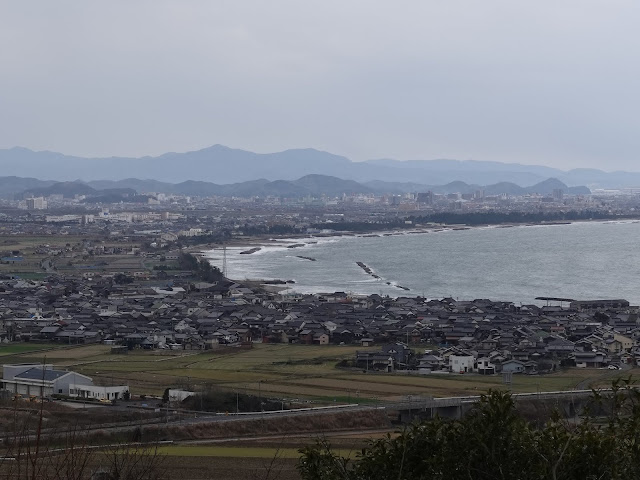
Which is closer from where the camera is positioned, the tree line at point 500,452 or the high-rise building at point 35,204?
the tree line at point 500,452

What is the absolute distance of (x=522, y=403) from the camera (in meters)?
10.2

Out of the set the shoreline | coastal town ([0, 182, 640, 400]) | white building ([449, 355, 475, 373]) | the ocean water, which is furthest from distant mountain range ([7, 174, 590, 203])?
white building ([449, 355, 475, 373])

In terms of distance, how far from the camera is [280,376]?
12.6m

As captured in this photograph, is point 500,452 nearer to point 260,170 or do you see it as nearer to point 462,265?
point 462,265

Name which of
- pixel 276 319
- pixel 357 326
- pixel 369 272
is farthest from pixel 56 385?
pixel 369 272

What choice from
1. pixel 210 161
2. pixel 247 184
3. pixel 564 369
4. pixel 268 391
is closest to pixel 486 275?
pixel 564 369

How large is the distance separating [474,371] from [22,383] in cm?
560

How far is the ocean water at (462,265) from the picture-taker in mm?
23656

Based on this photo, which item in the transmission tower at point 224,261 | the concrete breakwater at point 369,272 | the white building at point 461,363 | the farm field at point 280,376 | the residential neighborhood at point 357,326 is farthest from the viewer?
the transmission tower at point 224,261

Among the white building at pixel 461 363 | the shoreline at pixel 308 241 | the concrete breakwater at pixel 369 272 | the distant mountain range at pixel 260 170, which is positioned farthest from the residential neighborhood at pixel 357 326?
the distant mountain range at pixel 260 170

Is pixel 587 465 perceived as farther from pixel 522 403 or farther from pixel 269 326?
pixel 269 326

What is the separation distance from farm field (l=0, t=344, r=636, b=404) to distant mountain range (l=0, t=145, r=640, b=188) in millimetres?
129108

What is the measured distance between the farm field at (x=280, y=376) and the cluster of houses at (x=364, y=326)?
2.02ft

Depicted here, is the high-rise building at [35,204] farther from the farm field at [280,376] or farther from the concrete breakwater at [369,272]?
the farm field at [280,376]
